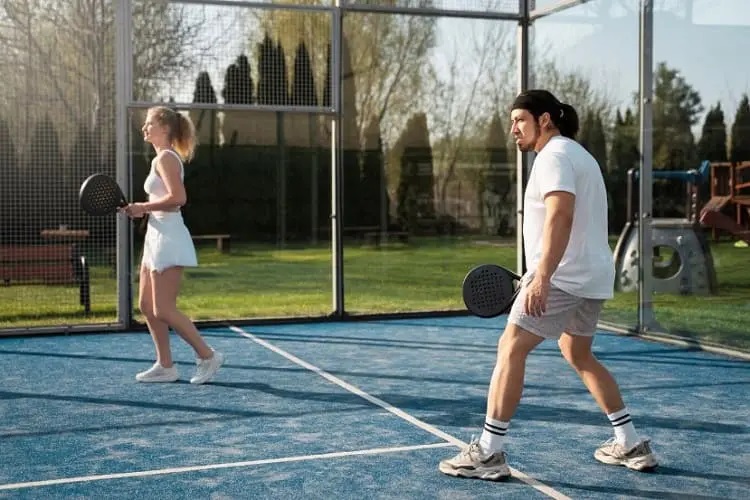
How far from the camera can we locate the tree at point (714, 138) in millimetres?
7633

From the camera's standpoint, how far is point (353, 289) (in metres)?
11.3

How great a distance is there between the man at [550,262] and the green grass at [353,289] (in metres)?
3.96

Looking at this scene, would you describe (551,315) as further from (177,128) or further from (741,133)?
(741,133)

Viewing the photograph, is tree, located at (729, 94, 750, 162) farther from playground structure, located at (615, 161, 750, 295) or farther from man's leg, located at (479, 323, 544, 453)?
man's leg, located at (479, 323, 544, 453)

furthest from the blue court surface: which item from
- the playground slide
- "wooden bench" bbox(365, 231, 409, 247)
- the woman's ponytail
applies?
"wooden bench" bbox(365, 231, 409, 247)

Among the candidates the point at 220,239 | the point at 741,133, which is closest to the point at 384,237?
the point at 220,239

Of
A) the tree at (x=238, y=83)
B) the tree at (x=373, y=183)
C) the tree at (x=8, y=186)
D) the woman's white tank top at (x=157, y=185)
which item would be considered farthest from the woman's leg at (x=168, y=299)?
the tree at (x=373, y=183)

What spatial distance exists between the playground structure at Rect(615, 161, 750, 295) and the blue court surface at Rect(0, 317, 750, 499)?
2.37ft

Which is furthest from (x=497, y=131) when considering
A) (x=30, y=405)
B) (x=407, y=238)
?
(x=30, y=405)

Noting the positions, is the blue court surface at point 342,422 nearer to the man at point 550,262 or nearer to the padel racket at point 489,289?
the man at point 550,262

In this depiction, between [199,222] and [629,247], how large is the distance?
4062 mm

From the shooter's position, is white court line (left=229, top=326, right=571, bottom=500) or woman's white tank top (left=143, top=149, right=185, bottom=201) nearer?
white court line (left=229, top=326, right=571, bottom=500)

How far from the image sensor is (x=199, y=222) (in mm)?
9883

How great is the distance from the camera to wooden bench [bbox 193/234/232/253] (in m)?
9.89
